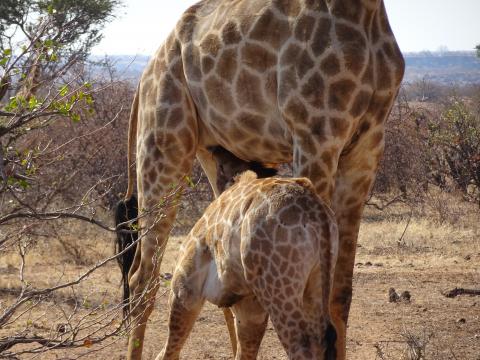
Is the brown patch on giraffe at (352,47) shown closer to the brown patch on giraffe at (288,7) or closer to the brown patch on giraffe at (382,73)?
the brown patch on giraffe at (382,73)

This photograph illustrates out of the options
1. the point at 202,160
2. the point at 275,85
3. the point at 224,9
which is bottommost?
the point at 202,160

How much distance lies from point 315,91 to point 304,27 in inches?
15.1

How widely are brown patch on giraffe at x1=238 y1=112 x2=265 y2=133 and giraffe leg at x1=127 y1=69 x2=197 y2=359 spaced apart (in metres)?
0.56

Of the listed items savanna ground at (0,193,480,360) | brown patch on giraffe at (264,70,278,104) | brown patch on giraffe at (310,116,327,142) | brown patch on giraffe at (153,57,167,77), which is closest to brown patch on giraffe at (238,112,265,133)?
brown patch on giraffe at (264,70,278,104)

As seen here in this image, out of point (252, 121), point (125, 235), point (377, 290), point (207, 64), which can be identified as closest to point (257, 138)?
point (252, 121)

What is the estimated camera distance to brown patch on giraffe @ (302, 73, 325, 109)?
4.84 metres

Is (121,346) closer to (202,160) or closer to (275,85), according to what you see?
(202,160)

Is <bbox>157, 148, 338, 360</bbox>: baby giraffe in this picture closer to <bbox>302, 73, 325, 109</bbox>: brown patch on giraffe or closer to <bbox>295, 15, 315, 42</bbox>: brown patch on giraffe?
<bbox>302, 73, 325, 109</bbox>: brown patch on giraffe

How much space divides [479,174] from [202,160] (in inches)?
263

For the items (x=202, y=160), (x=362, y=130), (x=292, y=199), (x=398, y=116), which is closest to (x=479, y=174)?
(x=398, y=116)

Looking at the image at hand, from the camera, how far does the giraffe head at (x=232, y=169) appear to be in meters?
5.43

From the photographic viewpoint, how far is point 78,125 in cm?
1170

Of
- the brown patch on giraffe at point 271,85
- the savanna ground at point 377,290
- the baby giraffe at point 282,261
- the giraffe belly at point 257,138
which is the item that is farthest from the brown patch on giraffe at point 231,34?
the savanna ground at point 377,290

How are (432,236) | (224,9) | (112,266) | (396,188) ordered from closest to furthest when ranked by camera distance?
(224,9)
(112,266)
(432,236)
(396,188)
